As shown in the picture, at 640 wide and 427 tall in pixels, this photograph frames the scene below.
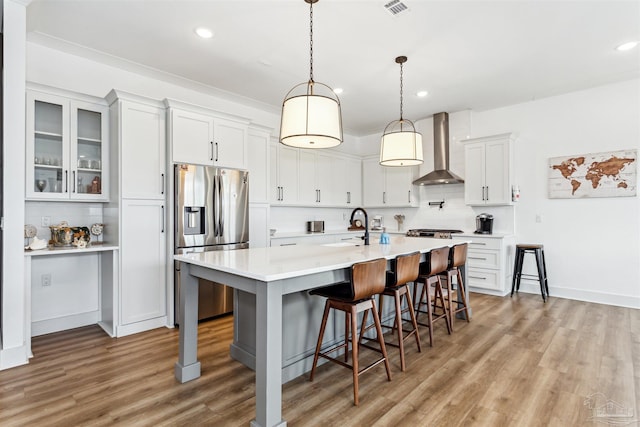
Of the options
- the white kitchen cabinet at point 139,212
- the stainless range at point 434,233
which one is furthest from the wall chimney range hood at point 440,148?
the white kitchen cabinet at point 139,212

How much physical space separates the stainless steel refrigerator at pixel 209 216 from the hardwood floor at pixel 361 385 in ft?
1.79

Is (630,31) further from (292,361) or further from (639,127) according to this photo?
(292,361)

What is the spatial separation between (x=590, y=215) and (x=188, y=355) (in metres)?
5.14

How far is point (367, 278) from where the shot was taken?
86.2 inches

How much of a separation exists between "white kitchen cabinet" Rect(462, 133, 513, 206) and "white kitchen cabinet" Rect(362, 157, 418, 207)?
3.34 feet

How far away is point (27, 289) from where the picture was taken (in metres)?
2.81

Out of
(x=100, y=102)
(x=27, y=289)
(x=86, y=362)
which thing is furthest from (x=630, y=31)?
(x=27, y=289)

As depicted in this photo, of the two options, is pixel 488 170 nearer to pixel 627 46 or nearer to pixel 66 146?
pixel 627 46

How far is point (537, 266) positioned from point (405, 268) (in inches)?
123

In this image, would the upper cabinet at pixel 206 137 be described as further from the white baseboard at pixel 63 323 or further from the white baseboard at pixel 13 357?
the white baseboard at pixel 13 357

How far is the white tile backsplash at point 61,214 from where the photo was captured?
10.6 ft

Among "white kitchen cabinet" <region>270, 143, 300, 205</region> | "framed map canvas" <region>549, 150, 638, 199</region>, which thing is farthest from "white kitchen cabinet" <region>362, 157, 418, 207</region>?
"framed map canvas" <region>549, 150, 638, 199</region>

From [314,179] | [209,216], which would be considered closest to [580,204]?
[314,179]

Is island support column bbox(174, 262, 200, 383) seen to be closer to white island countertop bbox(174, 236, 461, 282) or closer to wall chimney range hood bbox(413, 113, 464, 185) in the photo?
white island countertop bbox(174, 236, 461, 282)
